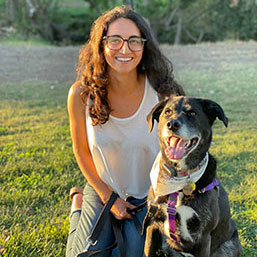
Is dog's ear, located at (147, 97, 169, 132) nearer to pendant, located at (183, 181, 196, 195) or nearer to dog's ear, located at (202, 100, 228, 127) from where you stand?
dog's ear, located at (202, 100, 228, 127)

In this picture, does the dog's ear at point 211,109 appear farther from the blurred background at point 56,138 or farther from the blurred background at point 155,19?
the blurred background at point 155,19

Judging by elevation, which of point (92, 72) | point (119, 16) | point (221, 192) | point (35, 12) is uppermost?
point (119, 16)

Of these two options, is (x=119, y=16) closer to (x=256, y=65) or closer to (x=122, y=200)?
(x=122, y=200)

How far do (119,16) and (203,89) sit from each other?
513cm

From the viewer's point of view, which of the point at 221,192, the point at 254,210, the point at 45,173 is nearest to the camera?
the point at 221,192

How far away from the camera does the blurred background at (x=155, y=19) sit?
66.7 ft

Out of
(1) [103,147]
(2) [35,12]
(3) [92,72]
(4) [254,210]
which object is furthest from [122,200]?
(2) [35,12]

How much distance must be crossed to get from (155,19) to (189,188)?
22.5m

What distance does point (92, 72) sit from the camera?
9.67 ft

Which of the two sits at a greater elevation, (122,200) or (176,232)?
(176,232)

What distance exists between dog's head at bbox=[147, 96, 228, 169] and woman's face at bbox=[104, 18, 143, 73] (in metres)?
0.56

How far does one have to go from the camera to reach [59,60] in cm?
1159

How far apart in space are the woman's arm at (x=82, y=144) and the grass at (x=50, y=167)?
17.8 inches

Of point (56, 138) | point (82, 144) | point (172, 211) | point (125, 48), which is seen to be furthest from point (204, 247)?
point (56, 138)
